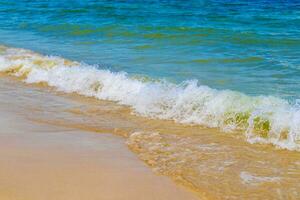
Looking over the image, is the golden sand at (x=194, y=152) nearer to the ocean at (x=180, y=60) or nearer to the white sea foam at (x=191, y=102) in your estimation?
the ocean at (x=180, y=60)

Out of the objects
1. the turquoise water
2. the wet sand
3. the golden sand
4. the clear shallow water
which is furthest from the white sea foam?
the wet sand

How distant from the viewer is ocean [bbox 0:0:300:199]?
752 cm

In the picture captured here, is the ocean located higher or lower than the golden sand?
higher

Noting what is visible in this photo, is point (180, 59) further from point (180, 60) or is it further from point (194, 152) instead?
point (194, 152)

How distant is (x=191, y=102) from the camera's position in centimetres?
802

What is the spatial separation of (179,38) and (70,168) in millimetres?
10488

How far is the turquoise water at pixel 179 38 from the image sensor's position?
34.0 ft

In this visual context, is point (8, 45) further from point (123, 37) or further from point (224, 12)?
point (224, 12)

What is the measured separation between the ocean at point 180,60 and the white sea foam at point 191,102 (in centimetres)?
2

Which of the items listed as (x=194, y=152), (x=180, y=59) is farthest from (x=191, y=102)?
(x=180, y=59)

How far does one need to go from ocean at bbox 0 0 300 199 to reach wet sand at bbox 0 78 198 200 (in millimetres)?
830

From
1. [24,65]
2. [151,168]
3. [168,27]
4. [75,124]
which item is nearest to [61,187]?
[151,168]

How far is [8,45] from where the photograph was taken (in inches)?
594

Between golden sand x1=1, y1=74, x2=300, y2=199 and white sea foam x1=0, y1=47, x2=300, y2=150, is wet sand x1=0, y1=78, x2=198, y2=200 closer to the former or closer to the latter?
golden sand x1=1, y1=74, x2=300, y2=199
